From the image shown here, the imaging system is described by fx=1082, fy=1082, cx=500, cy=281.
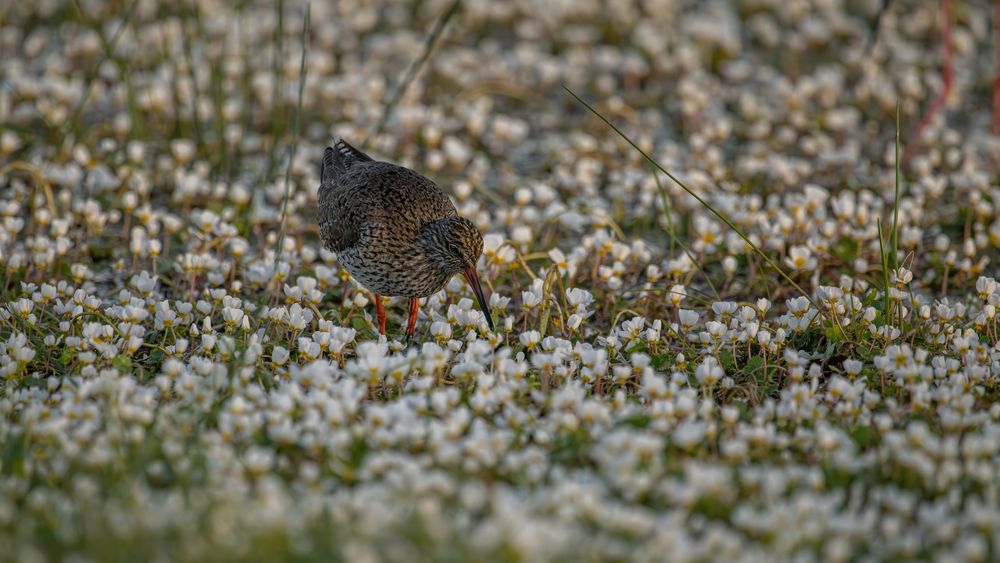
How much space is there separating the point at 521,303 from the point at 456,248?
877 mm

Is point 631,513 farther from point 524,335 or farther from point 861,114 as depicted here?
point 861,114

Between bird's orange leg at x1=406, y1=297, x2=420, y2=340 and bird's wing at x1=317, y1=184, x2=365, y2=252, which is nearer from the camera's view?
bird's wing at x1=317, y1=184, x2=365, y2=252

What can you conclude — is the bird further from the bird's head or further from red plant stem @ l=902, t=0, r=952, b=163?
red plant stem @ l=902, t=0, r=952, b=163

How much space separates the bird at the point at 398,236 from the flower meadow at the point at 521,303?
24cm

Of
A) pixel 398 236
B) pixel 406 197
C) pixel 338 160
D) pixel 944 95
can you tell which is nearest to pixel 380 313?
pixel 398 236

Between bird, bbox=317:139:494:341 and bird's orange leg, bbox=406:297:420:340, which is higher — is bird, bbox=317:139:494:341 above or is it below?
above

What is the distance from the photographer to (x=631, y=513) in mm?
3723

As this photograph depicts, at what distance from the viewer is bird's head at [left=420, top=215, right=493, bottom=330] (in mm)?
5727

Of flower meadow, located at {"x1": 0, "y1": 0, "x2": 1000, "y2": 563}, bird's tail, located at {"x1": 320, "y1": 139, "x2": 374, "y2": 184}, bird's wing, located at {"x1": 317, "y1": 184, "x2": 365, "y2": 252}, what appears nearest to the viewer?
flower meadow, located at {"x1": 0, "y1": 0, "x2": 1000, "y2": 563}

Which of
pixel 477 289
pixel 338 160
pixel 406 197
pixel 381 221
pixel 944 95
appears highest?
pixel 944 95

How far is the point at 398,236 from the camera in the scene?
5918 millimetres

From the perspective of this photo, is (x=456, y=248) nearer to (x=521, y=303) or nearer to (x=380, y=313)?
(x=380, y=313)

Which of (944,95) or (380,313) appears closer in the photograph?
(380,313)

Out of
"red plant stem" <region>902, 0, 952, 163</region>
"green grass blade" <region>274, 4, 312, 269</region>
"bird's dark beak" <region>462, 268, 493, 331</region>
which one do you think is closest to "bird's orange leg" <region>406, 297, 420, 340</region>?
"bird's dark beak" <region>462, 268, 493, 331</region>
